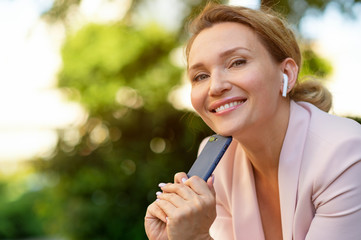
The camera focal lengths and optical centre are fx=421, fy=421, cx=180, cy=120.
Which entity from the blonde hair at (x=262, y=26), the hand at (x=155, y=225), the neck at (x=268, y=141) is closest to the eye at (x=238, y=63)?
the blonde hair at (x=262, y=26)

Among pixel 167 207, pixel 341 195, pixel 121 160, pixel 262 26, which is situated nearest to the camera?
pixel 341 195

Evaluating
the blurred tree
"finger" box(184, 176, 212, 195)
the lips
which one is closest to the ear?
the lips

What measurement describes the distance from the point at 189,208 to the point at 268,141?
47 centimetres

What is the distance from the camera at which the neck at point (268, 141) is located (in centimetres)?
170

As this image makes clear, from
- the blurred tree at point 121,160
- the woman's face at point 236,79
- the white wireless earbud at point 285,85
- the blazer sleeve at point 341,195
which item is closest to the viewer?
the blazer sleeve at point 341,195

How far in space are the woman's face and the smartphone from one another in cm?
4

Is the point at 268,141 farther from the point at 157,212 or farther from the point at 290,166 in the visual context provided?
the point at 157,212

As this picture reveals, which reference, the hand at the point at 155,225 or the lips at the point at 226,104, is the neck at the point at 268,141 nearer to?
the lips at the point at 226,104

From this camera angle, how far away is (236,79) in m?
1.60

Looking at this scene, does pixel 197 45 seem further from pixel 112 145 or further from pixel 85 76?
pixel 85 76

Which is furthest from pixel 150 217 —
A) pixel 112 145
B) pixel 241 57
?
pixel 112 145

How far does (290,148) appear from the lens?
169cm

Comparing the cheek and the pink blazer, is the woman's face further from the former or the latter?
the pink blazer

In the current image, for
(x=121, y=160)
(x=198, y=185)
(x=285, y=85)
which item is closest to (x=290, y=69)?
(x=285, y=85)
